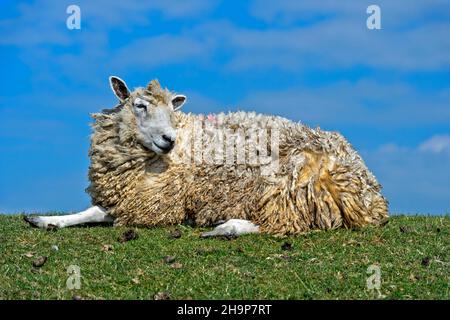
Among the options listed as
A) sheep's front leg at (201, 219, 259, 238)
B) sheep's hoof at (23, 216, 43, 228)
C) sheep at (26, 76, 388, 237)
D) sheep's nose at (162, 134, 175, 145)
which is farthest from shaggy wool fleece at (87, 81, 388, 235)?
sheep's hoof at (23, 216, 43, 228)

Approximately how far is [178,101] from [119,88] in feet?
3.55

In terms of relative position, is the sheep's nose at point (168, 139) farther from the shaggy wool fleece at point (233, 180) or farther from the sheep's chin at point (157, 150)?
the shaggy wool fleece at point (233, 180)

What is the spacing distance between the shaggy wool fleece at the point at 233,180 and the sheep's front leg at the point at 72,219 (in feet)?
0.66

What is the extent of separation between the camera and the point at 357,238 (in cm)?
1117

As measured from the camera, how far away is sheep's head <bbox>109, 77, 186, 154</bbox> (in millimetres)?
12219

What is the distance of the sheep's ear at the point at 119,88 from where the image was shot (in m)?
12.7

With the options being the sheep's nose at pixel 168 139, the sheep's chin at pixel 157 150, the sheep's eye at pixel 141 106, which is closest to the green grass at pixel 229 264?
the sheep's chin at pixel 157 150

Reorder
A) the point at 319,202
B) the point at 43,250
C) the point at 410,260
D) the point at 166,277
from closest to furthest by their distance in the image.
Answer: the point at 166,277 → the point at 410,260 → the point at 43,250 → the point at 319,202

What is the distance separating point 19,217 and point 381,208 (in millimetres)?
7069
